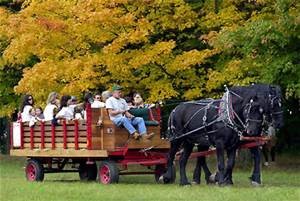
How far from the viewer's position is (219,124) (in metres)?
18.2

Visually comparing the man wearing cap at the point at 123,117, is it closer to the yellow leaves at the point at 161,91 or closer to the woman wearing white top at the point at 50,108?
the woman wearing white top at the point at 50,108

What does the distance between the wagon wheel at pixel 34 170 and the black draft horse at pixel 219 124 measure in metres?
3.50

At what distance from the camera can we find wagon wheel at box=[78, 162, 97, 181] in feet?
72.4

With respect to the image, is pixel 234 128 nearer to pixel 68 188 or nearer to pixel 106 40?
pixel 68 188

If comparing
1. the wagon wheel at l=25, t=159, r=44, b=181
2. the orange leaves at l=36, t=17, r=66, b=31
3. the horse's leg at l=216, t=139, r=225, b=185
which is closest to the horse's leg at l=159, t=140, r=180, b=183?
the horse's leg at l=216, t=139, r=225, b=185

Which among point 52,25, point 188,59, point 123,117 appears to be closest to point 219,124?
point 123,117

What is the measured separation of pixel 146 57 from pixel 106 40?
1.30 meters

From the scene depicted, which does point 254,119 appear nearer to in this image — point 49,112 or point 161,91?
point 49,112

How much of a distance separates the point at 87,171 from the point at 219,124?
5213 mm

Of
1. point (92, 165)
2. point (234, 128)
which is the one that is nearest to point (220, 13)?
point (92, 165)

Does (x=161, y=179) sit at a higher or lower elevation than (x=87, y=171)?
lower

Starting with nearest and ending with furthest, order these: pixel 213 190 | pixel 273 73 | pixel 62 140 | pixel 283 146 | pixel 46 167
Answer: pixel 213 190 < pixel 62 140 < pixel 46 167 < pixel 273 73 < pixel 283 146

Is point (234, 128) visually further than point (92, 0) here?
No

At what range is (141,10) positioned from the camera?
26.3m
